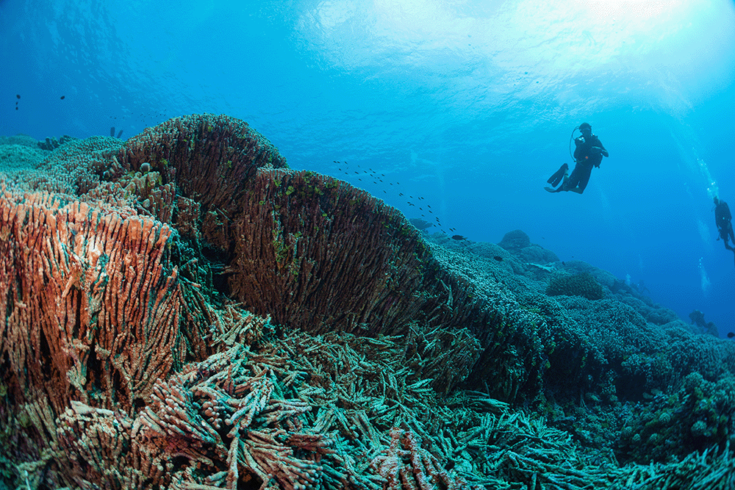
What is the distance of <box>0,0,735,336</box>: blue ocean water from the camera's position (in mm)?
36406

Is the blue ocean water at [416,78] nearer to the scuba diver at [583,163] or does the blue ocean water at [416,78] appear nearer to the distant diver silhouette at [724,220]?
the distant diver silhouette at [724,220]

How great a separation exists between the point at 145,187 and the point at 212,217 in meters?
0.82

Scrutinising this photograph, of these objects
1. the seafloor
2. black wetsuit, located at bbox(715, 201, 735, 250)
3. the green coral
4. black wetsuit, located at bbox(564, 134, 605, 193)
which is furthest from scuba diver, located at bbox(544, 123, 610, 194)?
black wetsuit, located at bbox(715, 201, 735, 250)

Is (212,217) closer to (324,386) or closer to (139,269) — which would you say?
(139,269)

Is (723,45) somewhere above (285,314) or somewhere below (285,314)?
above

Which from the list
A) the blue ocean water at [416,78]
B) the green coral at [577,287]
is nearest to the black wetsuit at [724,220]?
the blue ocean water at [416,78]

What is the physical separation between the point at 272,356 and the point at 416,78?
168 feet

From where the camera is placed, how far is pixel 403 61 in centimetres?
4303

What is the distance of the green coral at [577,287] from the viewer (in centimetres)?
1050

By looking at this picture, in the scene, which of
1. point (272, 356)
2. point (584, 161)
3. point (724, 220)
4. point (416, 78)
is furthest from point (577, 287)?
point (416, 78)

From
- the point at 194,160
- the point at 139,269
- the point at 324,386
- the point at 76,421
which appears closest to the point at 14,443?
the point at 76,421

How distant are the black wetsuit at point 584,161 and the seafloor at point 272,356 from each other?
32.5 ft

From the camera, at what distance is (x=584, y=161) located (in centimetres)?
1410

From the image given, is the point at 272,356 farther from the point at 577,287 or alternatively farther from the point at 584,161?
the point at 584,161
